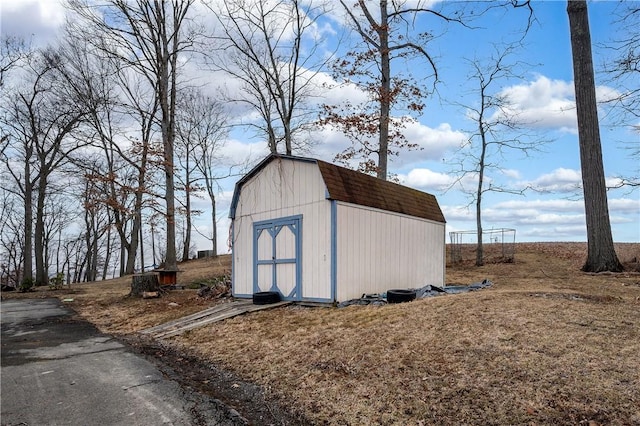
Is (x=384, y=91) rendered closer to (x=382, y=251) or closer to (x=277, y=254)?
(x=382, y=251)

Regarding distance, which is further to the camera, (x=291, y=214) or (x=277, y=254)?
(x=277, y=254)

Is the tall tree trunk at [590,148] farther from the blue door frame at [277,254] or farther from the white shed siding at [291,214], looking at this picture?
the blue door frame at [277,254]

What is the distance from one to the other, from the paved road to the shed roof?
475cm

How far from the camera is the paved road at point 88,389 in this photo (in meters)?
3.87

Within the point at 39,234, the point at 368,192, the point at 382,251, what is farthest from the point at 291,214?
the point at 39,234

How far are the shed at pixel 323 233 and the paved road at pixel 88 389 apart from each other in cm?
367

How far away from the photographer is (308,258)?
8945 mm

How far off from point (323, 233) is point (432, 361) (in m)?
4.55

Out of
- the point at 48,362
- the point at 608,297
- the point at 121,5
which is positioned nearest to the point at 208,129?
the point at 121,5

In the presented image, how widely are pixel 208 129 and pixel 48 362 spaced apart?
25699 millimetres

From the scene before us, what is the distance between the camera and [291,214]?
9.50 meters

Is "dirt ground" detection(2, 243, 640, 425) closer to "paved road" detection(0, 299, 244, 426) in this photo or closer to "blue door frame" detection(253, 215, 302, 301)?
"paved road" detection(0, 299, 244, 426)

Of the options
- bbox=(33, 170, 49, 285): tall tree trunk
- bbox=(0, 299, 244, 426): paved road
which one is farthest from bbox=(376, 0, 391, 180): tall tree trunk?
bbox=(33, 170, 49, 285): tall tree trunk

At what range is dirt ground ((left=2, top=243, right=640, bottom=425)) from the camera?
3439 mm
